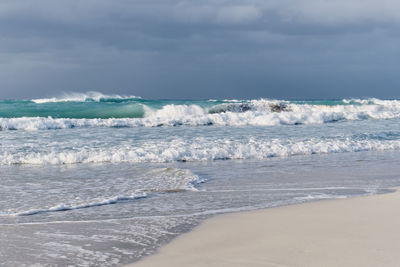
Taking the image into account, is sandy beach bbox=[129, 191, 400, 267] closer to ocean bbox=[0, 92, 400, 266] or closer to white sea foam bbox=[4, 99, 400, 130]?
ocean bbox=[0, 92, 400, 266]

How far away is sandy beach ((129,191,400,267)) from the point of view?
389 centimetres

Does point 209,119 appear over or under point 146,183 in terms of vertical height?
over

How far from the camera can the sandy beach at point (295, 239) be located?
3893 millimetres

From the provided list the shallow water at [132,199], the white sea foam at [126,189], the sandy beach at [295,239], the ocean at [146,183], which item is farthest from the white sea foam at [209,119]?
the sandy beach at [295,239]

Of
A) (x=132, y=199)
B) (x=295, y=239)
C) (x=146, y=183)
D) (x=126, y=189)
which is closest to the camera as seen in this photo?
(x=295, y=239)

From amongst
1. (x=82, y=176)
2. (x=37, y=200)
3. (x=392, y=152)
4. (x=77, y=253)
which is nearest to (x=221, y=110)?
(x=392, y=152)

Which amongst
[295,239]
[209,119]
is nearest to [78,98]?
[209,119]

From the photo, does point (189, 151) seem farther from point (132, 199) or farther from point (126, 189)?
point (132, 199)

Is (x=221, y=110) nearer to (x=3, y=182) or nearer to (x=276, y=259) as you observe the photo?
(x=3, y=182)

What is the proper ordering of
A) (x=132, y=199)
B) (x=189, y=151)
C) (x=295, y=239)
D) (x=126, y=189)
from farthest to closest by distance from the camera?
1. (x=189, y=151)
2. (x=126, y=189)
3. (x=132, y=199)
4. (x=295, y=239)

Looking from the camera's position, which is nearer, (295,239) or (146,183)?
(295,239)

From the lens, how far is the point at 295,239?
4465 millimetres

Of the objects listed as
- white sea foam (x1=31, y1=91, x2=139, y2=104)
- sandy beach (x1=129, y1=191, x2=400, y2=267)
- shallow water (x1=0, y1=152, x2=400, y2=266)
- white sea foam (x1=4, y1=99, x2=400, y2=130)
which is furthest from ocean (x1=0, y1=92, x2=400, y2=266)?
white sea foam (x1=31, y1=91, x2=139, y2=104)

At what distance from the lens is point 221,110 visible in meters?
32.8
